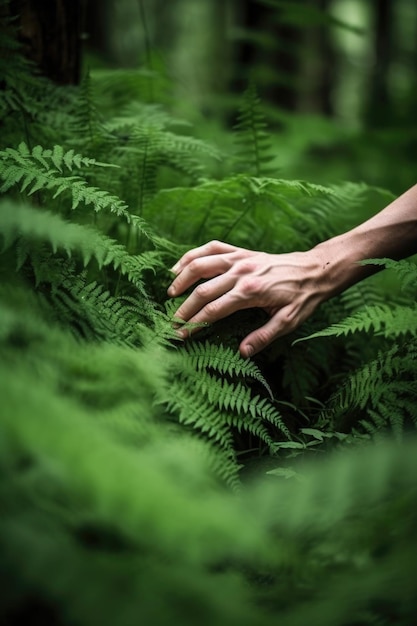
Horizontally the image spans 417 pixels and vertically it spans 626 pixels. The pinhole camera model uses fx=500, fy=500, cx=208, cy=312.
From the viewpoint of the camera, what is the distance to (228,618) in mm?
883

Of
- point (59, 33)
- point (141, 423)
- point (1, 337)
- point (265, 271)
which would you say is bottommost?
point (141, 423)

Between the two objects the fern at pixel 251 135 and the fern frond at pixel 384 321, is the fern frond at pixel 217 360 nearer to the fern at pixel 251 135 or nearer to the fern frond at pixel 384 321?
the fern frond at pixel 384 321

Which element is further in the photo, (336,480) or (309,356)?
(309,356)

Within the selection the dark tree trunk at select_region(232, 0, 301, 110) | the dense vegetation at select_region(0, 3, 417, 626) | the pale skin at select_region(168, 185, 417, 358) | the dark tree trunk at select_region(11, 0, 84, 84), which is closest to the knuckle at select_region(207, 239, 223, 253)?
the pale skin at select_region(168, 185, 417, 358)

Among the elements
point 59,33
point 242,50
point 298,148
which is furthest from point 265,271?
point 242,50

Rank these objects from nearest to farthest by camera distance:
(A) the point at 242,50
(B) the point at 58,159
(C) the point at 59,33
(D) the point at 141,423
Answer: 1. (D) the point at 141,423
2. (B) the point at 58,159
3. (C) the point at 59,33
4. (A) the point at 242,50

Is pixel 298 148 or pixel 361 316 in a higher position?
pixel 298 148

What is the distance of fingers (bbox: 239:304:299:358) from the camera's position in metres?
1.89

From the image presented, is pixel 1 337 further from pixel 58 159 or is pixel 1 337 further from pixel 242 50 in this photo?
pixel 242 50

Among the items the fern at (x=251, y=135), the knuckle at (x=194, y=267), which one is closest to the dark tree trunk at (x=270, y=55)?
the fern at (x=251, y=135)

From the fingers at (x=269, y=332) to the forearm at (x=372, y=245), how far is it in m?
0.21

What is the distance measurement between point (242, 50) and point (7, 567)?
317 inches

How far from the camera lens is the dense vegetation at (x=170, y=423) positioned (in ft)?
2.89

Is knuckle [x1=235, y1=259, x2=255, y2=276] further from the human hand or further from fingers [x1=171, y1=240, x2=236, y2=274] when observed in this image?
fingers [x1=171, y1=240, x2=236, y2=274]
